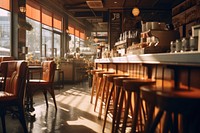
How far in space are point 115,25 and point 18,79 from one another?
8611 mm

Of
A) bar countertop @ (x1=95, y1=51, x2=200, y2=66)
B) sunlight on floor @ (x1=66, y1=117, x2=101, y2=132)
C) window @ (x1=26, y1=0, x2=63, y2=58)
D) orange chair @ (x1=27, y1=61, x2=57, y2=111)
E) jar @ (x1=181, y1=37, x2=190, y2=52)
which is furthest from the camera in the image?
window @ (x1=26, y1=0, x2=63, y2=58)

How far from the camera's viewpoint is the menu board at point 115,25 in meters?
11.0

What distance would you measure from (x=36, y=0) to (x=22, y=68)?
260 inches

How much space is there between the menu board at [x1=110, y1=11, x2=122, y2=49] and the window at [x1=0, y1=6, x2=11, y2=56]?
5.01 metres

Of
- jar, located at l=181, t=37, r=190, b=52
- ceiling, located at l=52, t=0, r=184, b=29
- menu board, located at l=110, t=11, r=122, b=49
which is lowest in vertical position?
jar, located at l=181, t=37, r=190, b=52

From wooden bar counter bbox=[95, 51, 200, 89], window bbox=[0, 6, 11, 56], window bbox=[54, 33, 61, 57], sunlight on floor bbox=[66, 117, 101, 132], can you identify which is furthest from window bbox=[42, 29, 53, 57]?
wooden bar counter bbox=[95, 51, 200, 89]

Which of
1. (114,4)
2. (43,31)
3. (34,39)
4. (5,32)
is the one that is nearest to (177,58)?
(5,32)

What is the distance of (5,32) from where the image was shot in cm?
723

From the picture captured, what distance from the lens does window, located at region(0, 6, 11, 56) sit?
705 centimetres

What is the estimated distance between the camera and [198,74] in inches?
73.3

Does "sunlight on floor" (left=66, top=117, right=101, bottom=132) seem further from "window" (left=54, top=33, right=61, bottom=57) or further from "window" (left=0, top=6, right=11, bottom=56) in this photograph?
"window" (left=54, top=33, right=61, bottom=57)

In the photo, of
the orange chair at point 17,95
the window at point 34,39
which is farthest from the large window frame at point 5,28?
the orange chair at point 17,95

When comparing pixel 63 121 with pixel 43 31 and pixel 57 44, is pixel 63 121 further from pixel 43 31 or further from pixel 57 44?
pixel 57 44

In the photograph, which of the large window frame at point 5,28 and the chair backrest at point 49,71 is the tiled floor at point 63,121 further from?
the large window frame at point 5,28
